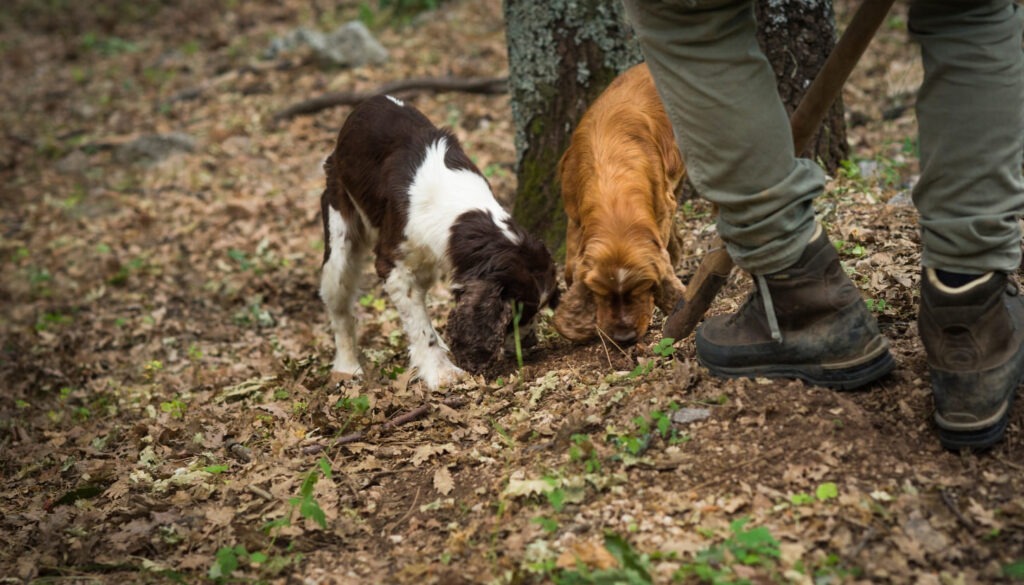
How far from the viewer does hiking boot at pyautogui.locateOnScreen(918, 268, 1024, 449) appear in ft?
9.46

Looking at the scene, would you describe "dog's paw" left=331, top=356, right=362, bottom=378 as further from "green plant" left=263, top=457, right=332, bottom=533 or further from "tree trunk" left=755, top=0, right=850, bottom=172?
"tree trunk" left=755, top=0, right=850, bottom=172

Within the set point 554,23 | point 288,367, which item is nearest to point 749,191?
point 554,23

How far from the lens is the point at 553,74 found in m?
5.74

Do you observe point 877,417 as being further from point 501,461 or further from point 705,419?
point 501,461

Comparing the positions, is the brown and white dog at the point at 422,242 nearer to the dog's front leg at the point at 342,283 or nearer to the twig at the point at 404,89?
the dog's front leg at the point at 342,283

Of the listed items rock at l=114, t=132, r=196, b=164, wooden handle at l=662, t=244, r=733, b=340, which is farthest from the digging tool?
rock at l=114, t=132, r=196, b=164

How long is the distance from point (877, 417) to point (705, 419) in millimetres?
574

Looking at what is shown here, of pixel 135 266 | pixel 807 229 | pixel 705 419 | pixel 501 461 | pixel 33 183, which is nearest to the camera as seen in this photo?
pixel 807 229

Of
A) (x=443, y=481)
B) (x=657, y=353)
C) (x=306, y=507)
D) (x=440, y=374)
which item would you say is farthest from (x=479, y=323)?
(x=306, y=507)

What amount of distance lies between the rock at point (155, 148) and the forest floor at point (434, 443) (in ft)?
6.00

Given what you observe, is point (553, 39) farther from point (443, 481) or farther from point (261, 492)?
point (261, 492)

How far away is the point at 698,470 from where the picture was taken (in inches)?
123

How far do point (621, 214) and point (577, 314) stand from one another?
533 millimetres

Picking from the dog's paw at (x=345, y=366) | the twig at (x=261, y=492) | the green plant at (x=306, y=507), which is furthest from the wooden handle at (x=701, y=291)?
the dog's paw at (x=345, y=366)
